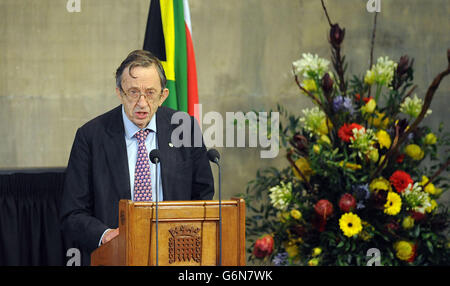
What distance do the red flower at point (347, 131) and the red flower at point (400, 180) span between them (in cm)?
19

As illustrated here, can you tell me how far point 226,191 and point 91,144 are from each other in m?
A: 2.24

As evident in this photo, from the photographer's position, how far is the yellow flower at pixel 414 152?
2238 millimetres

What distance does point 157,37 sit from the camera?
4.05 meters

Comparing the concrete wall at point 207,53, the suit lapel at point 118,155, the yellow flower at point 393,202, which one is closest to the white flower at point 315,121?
the yellow flower at point 393,202

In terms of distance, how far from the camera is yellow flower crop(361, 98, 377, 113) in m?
2.24

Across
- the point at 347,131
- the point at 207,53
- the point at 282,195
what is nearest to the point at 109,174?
the point at 282,195

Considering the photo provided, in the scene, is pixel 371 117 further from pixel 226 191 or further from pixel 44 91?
pixel 44 91

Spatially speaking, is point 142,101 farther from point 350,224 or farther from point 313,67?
point 350,224

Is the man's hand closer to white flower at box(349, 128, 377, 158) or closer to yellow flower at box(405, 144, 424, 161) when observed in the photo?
white flower at box(349, 128, 377, 158)

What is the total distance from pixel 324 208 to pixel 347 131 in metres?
0.27

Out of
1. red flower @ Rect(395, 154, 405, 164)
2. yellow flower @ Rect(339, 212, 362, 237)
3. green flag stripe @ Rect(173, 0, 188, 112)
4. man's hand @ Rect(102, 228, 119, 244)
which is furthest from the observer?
green flag stripe @ Rect(173, 0, 188, 112)

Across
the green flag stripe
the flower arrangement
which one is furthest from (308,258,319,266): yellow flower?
the green flag stripe

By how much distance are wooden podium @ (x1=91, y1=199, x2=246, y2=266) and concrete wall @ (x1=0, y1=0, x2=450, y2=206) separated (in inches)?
107

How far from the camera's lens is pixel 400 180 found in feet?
7.13
